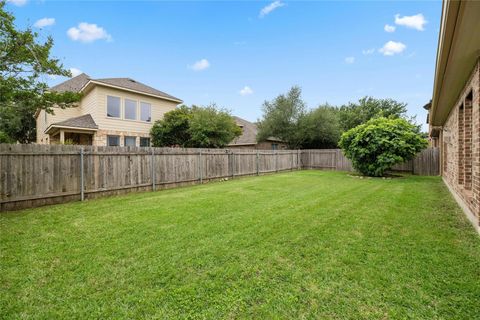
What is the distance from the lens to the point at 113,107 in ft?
47.1

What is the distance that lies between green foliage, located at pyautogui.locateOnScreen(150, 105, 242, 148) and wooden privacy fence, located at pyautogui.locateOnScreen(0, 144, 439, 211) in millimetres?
3382

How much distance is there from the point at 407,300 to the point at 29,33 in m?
9.71

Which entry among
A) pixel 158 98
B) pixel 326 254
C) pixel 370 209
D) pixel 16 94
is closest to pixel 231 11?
pixel 158 98

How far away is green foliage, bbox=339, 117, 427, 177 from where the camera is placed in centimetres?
1152

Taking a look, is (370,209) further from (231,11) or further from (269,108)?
(269,108)

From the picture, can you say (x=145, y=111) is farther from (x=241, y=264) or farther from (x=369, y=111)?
(x=369, y=111)

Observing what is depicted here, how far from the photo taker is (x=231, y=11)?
13.1m

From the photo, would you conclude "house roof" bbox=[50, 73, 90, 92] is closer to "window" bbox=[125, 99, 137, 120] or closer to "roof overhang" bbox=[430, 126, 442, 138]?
"window" bbox=[125, 99, 137, 120]

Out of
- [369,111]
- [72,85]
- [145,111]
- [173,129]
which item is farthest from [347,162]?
[72,85]

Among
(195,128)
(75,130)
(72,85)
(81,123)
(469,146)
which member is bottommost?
(469,146)

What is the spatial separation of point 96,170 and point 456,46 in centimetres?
837

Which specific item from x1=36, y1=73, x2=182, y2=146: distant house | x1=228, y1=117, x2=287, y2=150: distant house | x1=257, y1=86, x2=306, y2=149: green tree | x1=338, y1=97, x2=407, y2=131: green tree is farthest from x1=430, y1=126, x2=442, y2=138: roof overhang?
x1=36, y1=73, x2=182, y2=146: distant house

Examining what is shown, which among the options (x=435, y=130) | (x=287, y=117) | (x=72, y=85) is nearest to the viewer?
(x=435, y=130)

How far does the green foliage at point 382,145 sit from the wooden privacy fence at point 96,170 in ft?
10.3
